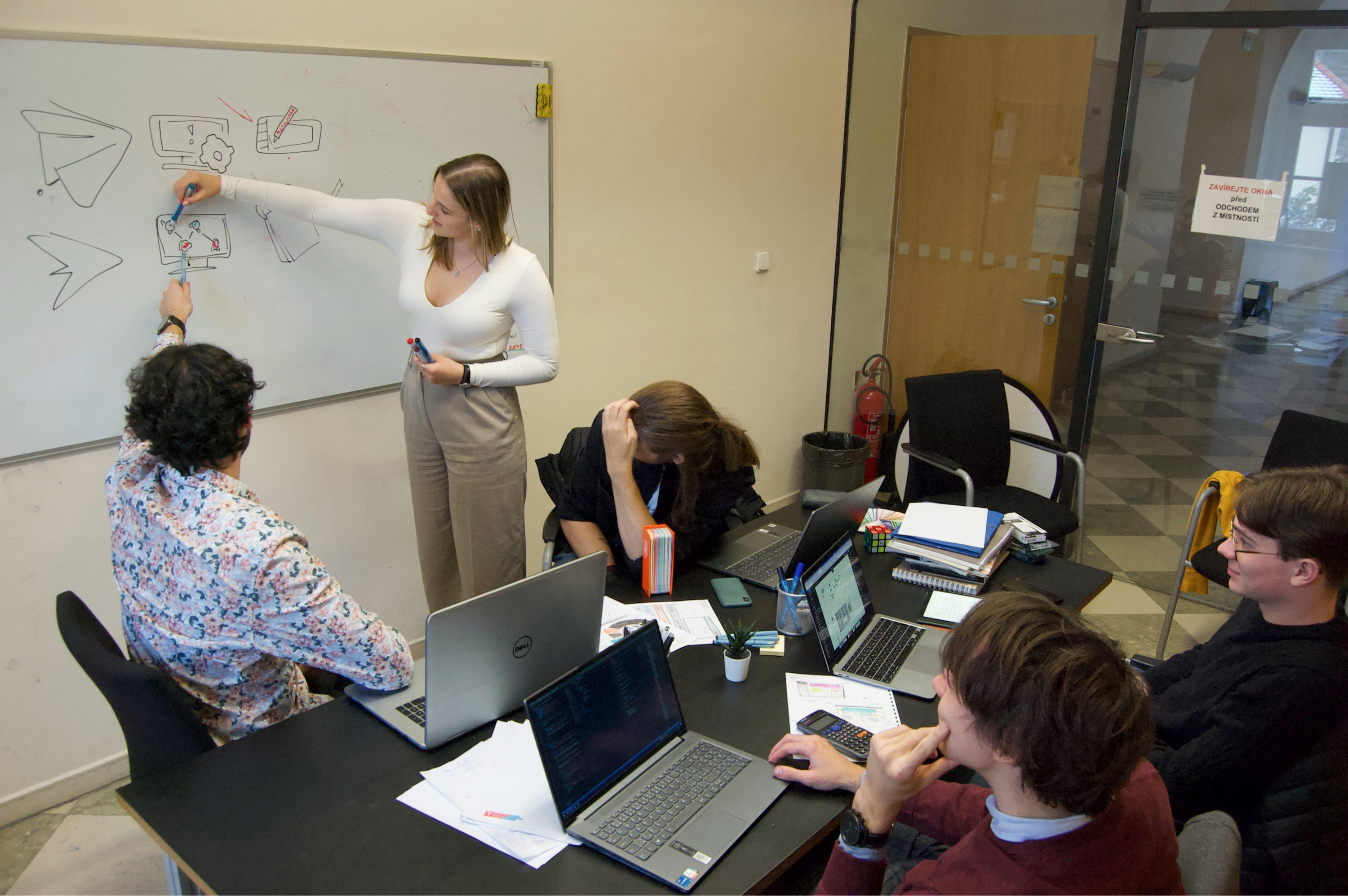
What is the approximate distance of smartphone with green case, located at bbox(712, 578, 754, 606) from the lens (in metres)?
2.27

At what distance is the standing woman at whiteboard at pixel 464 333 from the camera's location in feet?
8.96

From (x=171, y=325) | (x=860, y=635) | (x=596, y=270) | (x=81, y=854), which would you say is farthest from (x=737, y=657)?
(x=596, y=270)

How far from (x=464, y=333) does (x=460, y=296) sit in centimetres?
11

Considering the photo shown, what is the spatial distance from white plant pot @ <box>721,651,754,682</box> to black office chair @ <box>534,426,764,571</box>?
700 mm

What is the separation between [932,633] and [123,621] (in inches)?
67.7

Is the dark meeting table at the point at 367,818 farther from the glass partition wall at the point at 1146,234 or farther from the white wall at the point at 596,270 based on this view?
the glass partition wall at the point at 1146,234

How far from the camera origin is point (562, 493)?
2.65 metres

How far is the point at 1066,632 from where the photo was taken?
132 centimetres

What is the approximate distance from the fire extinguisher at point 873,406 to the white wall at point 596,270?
237 millimetres

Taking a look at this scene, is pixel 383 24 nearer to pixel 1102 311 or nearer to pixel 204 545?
pixel 204 545

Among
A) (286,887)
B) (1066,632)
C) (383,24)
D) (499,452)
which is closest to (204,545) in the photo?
(286,887)

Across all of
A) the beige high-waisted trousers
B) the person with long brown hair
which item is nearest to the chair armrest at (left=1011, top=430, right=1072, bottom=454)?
the person with long brown hair

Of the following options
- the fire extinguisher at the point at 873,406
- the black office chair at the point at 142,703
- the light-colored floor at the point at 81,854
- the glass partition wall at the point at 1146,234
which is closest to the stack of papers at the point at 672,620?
the black office chair at the point at 142,703

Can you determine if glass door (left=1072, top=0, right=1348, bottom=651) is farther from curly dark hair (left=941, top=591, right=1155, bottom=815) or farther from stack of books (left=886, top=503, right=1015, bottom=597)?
curly dark hair (left=941, top=591, right=1155, bottom=815)
